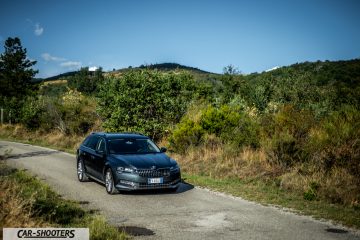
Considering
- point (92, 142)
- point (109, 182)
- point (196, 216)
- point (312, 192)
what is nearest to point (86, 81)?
point (92, 142)

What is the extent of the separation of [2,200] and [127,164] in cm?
501

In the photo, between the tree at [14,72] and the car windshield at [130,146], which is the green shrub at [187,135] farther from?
the tree at [14,72]

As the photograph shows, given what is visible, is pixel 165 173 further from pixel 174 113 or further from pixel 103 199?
pixel 174 113

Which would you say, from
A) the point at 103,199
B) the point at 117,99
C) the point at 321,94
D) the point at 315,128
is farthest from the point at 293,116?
the point at 321,94

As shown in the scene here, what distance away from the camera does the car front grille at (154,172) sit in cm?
1121

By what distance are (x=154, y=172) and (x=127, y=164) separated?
30.8 inches

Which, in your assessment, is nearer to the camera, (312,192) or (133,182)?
(133,182)

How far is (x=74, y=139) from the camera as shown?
27656mm

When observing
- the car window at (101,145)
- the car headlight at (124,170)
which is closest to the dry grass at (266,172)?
the car window at (101,145)

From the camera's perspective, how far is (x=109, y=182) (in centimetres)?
1170

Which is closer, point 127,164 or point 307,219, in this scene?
point 307,219

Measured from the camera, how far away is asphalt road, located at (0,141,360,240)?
7.73 metres

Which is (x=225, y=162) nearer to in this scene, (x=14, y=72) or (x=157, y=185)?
(x=157, y=185)

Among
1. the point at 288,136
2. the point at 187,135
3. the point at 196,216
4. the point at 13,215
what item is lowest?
the point at 196,216
